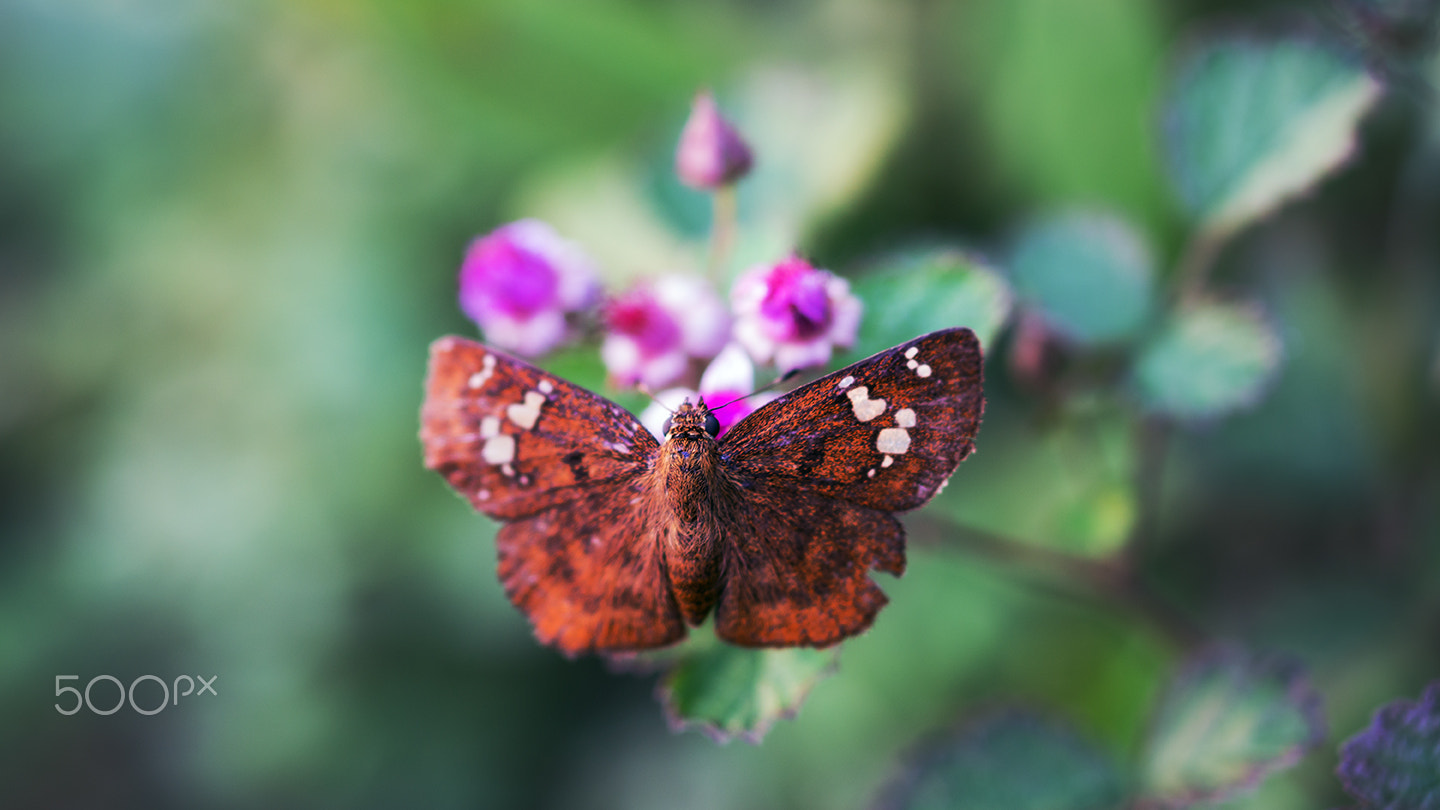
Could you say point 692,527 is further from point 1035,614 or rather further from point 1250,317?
point 1035,614

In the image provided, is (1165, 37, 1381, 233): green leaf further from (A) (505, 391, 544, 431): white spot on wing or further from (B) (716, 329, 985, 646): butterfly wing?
(A) (505, 391, 544, 431): white spot on wing

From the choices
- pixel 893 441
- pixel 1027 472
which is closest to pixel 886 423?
pixel 893 441

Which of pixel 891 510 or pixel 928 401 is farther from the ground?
pixel 928 401

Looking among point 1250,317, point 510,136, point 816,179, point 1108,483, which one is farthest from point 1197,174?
point 510,136

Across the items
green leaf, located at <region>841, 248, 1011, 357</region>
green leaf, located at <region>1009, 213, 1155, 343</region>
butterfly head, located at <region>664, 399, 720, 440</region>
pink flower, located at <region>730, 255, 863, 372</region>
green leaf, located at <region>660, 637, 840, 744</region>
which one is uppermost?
green leaf, located at <region>1009, 213, 1155, 343</region>

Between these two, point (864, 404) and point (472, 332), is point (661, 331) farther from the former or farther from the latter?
point (472, 332)

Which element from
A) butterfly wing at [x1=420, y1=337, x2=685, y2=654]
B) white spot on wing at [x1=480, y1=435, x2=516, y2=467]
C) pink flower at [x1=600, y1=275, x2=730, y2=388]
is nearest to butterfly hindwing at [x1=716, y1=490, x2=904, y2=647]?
butterfly wing at [x1=420, y1=337, x2=685, y2=654]

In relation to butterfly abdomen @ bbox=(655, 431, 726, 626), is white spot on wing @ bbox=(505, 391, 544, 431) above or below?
above
